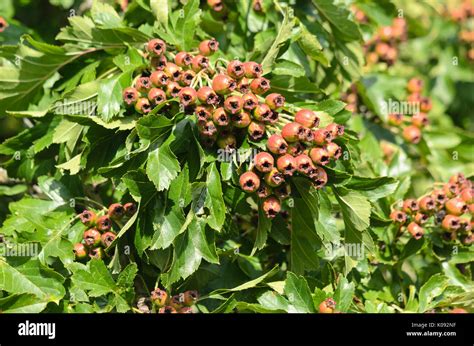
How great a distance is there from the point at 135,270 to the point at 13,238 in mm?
543

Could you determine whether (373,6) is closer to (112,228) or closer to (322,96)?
(322,96)

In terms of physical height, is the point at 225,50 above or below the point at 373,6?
below

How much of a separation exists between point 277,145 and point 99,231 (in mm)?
810

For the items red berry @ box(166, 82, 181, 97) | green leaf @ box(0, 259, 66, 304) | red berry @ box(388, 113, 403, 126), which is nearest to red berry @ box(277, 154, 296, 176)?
red berry @ box(166, 82, 181, 97)

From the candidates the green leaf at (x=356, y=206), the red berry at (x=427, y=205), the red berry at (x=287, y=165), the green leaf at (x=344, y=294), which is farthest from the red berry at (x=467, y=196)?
the red berry at (x=287, y=165)

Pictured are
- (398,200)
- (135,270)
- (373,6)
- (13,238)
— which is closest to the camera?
(135,270)

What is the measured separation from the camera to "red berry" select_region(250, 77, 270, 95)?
2.52m

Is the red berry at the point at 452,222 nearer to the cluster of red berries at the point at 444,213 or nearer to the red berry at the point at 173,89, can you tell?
the cluster of red berries at the point at 444,213

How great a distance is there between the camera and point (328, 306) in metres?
2.53

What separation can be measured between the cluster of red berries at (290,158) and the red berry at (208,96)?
0.24 meters

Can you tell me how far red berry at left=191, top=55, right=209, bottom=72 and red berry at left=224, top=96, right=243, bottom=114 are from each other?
239mm

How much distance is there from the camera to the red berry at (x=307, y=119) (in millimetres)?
2475

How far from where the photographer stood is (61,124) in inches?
108

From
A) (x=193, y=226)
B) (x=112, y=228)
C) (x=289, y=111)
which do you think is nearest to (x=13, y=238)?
(x=112, y=228)
